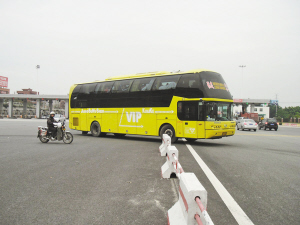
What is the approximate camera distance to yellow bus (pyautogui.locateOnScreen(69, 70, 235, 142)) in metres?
13.2

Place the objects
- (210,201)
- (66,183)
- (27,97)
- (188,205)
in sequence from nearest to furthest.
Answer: (188,205)
(210,201)
(66,183)
(27,97)

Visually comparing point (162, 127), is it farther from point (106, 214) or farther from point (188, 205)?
point (188, 205)

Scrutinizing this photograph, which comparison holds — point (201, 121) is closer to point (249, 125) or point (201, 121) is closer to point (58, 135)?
point (58, 135)

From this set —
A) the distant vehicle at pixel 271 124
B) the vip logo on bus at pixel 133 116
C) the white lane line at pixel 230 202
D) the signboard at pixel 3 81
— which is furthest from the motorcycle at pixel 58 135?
the signboard at pixel 3 81

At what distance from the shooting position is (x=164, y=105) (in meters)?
14.5

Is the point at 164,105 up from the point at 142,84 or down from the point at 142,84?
down

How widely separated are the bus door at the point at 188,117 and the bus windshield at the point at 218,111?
559 mm

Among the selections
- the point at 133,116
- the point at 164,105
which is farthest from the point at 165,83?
the point at 133,116

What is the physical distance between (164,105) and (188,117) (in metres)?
1.57

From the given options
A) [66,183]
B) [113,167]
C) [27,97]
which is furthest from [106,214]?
[27,97]

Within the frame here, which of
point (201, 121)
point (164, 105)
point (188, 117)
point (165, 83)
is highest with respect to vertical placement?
point (165, 83)

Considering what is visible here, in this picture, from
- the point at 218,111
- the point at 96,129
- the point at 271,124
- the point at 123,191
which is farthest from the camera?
the point at 271,124

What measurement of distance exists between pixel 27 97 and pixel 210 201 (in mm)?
76496

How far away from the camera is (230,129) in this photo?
13820 mm
